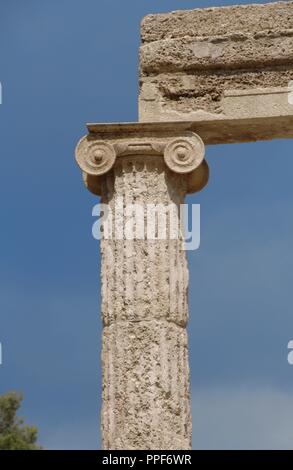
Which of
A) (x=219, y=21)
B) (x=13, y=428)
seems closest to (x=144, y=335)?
(x=219, y=21)

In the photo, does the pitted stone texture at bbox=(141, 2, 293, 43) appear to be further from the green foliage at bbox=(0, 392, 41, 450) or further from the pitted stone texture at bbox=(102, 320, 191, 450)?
the green foliage at bbox=(0, 392, 41, 450)

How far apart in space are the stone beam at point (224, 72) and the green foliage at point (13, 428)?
64.9ft

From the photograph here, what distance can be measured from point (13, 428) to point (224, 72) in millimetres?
20945

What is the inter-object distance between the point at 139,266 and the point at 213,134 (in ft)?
6.40

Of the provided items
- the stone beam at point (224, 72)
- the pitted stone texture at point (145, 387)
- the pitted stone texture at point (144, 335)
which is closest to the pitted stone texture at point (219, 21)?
the stone beam at point (224, 72)

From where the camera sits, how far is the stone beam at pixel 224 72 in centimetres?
1482

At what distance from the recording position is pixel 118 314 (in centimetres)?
1418

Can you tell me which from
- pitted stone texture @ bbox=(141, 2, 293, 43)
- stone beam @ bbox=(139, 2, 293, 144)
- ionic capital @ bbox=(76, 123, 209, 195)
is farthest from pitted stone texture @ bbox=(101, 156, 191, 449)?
pitted stone texture @ bbox=(141, 2, 293, 43)

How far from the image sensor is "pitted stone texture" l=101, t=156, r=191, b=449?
45.3 ft

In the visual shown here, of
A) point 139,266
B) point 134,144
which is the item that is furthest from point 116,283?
point 134,144

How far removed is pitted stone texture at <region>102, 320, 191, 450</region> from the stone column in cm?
1

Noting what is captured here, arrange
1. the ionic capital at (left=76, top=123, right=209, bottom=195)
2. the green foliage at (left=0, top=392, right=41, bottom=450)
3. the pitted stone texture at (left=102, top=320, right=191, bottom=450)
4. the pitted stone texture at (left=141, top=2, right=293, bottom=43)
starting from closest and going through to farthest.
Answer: the pitted stone texture at (left=102, top=320, right=191, bottom=450)
the ionic capital at (left=76, top=123, right=209, bottom=195)
the pitted stone texture at (left=141, top=2, right=293, bottom=43)
the green foliage at (left=0, top=392, right=41, bottom=450)

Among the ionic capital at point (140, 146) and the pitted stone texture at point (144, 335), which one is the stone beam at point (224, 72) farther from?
the pitted stone texture at point (144, 335)

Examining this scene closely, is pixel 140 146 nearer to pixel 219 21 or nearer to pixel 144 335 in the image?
pixel 219 21
